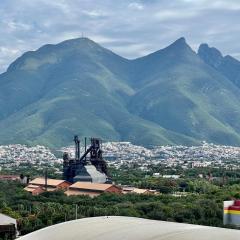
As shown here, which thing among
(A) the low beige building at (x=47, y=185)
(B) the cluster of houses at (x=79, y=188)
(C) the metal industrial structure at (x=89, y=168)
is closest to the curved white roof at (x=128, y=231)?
(B) the cluster of houses at (x=79, y=188)

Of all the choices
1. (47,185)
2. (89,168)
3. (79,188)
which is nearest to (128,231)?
(79,188)

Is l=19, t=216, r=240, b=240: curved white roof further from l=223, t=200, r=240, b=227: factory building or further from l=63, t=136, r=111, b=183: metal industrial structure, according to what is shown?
l=63, t=136, r=111, b=183: metal industrial structure

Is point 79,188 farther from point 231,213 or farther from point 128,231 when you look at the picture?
point 128,231

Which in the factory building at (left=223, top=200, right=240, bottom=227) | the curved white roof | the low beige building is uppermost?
the curved white roof

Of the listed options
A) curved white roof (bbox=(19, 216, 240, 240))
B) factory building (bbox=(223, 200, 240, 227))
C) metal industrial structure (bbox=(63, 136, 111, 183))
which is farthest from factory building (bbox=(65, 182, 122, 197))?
curved white roof (bbox=(19, 216, 240, 240))

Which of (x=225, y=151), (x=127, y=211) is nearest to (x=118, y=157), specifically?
(x=225, y=151)

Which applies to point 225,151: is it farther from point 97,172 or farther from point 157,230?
point 157,230

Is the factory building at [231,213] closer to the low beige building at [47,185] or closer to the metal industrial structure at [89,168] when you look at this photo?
the low beige building at [47,185]
